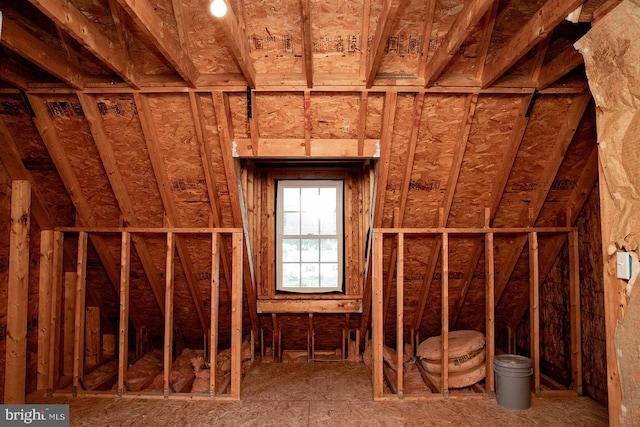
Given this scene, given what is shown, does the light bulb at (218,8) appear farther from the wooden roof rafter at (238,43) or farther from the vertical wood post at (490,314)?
the vertical wood post at (490,314)

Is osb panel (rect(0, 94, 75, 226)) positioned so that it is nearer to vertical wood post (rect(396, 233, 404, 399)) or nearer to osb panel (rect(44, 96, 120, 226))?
osb panel (rect(44, 96, 120, 226))

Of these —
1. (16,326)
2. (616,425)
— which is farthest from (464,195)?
(16,326)

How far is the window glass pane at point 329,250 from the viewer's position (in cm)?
473

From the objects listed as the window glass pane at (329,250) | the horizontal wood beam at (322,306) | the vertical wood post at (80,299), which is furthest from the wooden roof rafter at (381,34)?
the vertical wood post at (80,299)

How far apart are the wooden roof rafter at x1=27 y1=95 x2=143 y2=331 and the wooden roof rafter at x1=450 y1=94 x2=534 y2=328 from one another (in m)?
3.96

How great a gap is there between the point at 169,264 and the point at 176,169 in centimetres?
95

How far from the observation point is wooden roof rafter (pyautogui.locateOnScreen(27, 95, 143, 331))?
3145 mm

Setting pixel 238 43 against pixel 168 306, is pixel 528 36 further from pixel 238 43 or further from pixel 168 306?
pixel 168 306

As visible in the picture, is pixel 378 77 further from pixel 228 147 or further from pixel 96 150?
pixel 96 150

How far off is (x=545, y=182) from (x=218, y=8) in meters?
3.20

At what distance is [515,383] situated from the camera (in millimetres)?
3324

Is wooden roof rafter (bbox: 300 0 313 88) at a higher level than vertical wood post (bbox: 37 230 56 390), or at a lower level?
higher

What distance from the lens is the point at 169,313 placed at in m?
3.67

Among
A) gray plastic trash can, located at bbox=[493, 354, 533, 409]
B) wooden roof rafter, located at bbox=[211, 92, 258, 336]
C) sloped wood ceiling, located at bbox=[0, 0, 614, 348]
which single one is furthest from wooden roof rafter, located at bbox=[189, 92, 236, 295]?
gray plastic trash can, located at bbox=[493, 354, 533, 409]
